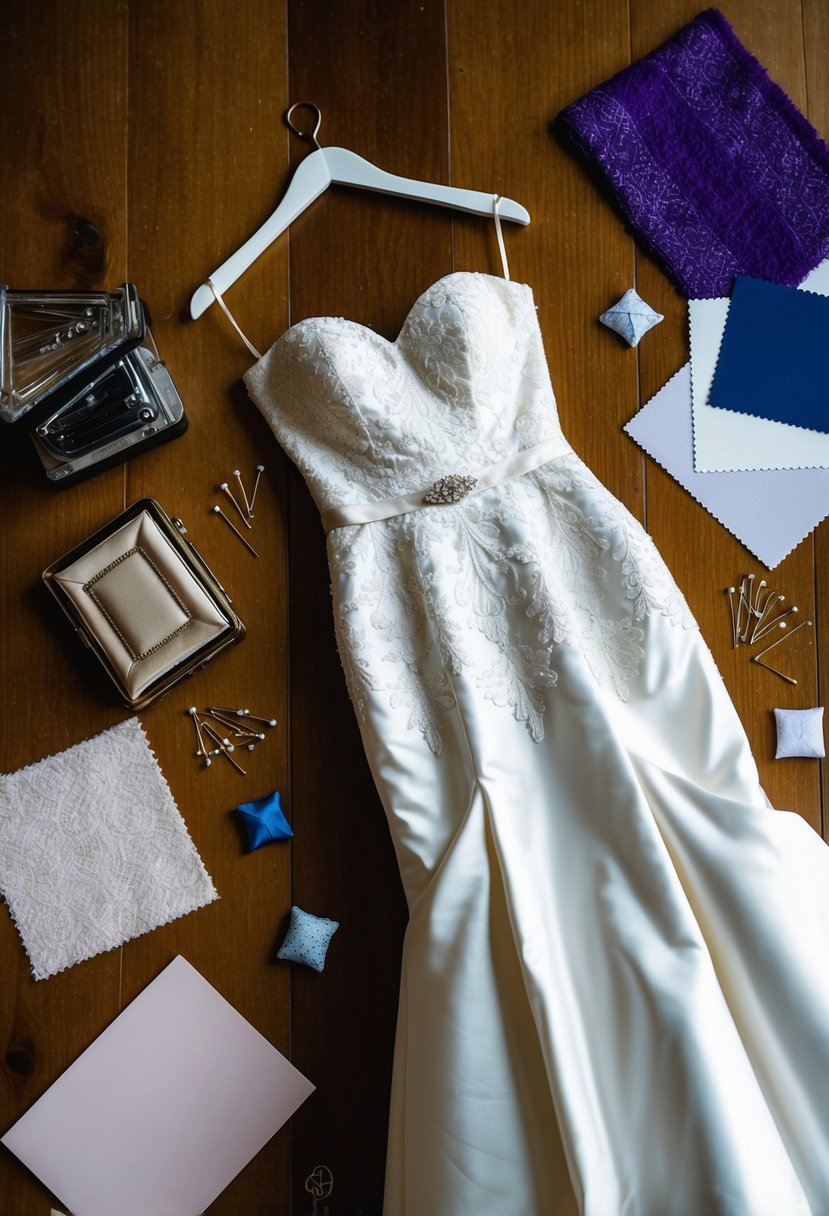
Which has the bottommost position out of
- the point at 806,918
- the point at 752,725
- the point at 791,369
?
the point at 806,918

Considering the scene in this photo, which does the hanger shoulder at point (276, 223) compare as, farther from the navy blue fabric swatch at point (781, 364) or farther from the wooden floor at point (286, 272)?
the navy blue fabric swatch at point (781, 364)

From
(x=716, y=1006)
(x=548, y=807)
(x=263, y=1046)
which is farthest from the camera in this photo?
(x=263, y=1046)

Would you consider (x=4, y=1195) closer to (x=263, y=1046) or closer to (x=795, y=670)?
(x=263, y=1046)

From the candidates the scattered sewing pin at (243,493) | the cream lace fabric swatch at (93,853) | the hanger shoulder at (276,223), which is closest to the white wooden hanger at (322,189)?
the hanger shoulder at (276,223)

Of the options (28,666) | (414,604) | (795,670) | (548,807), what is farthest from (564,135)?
(28,666)

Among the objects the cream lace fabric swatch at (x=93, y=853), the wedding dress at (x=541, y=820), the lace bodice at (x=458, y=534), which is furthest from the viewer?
the cream lace fabric swatch at (x=93, y=853)

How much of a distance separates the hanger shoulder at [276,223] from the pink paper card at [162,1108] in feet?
3.22

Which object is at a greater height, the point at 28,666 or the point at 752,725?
the point at 28,666

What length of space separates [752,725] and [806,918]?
31 cm

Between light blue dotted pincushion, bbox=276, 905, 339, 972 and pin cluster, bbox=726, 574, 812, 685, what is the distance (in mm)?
728

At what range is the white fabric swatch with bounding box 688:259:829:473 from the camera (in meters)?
1.27

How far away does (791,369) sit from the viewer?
1273 mm

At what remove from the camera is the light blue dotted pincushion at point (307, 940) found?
3.93 ft

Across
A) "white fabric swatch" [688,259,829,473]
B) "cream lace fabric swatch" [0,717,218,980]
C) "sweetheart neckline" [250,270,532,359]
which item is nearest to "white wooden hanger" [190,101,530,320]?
"sweetheart neckline" [250,270,532,359]
